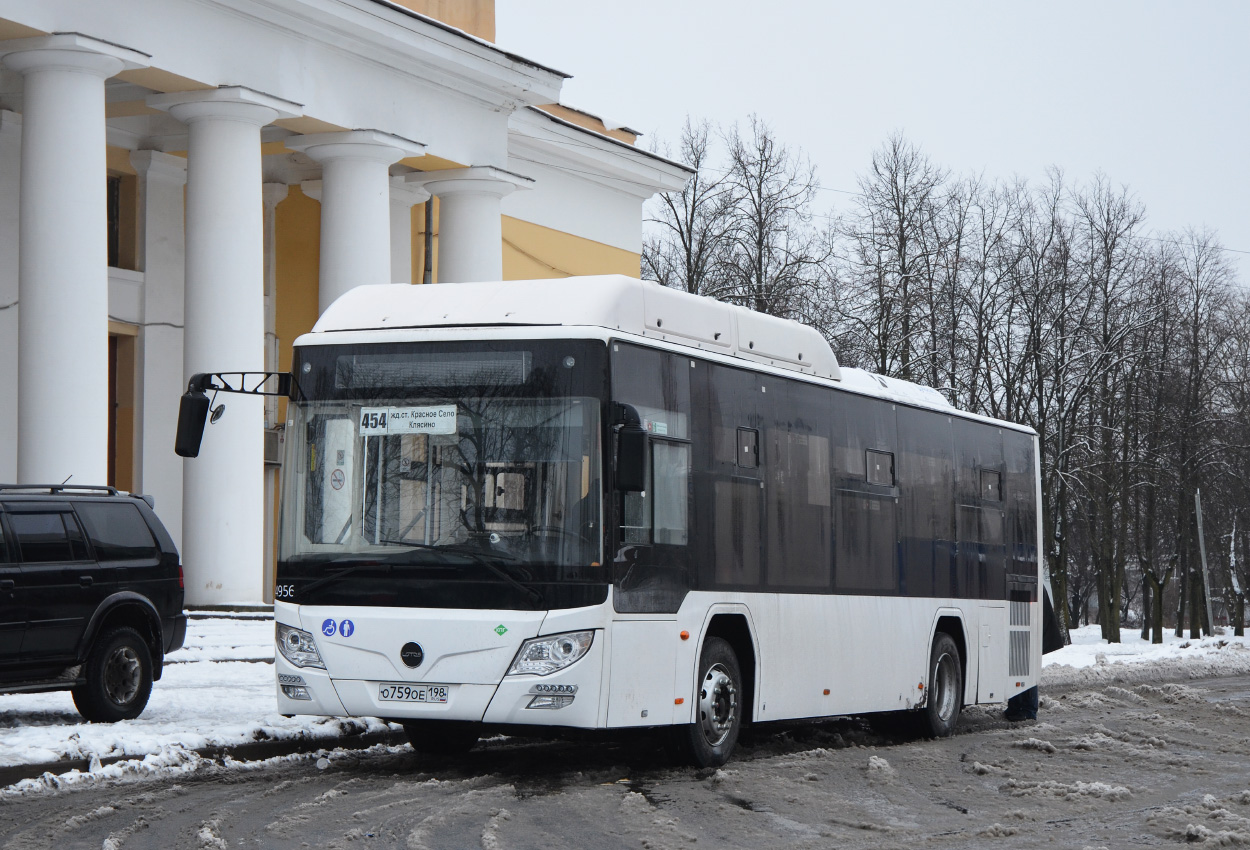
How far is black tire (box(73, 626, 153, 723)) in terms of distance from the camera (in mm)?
12969

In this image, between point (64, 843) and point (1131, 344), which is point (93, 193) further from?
point (1131, 344)

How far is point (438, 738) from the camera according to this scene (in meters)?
12.3

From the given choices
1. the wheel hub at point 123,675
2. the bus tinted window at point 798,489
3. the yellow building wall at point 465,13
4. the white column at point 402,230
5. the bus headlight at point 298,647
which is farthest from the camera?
the white column at point 402,230

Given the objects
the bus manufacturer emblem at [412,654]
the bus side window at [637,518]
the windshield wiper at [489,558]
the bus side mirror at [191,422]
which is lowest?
the bus manufacturer emblem at [412,654]

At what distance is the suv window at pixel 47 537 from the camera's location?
501 inches

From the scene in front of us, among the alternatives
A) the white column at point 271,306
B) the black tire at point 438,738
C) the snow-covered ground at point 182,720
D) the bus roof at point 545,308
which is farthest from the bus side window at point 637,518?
the white column at point 271,306

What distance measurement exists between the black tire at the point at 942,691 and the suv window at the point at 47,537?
298 inches

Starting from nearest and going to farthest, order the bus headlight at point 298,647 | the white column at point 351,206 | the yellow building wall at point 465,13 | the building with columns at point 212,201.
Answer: the bus headlight at point 298,647, the building with columns at point 212,201, the white column at point 351,206, the yellow building wall at point 465,13

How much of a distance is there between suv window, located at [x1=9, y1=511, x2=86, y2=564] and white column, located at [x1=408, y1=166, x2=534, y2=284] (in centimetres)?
1668

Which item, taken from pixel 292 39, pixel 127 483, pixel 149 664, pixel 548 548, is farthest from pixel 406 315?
pixel 127 483

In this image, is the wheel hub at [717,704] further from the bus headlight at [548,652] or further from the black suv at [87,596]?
the black suv at [87,596]

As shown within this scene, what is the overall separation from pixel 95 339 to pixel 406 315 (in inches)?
458

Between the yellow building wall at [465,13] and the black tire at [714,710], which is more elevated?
the yellow building wall at [465,13]

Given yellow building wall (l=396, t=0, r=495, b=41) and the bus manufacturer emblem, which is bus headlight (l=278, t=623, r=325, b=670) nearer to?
the bus manufacturer emblem
